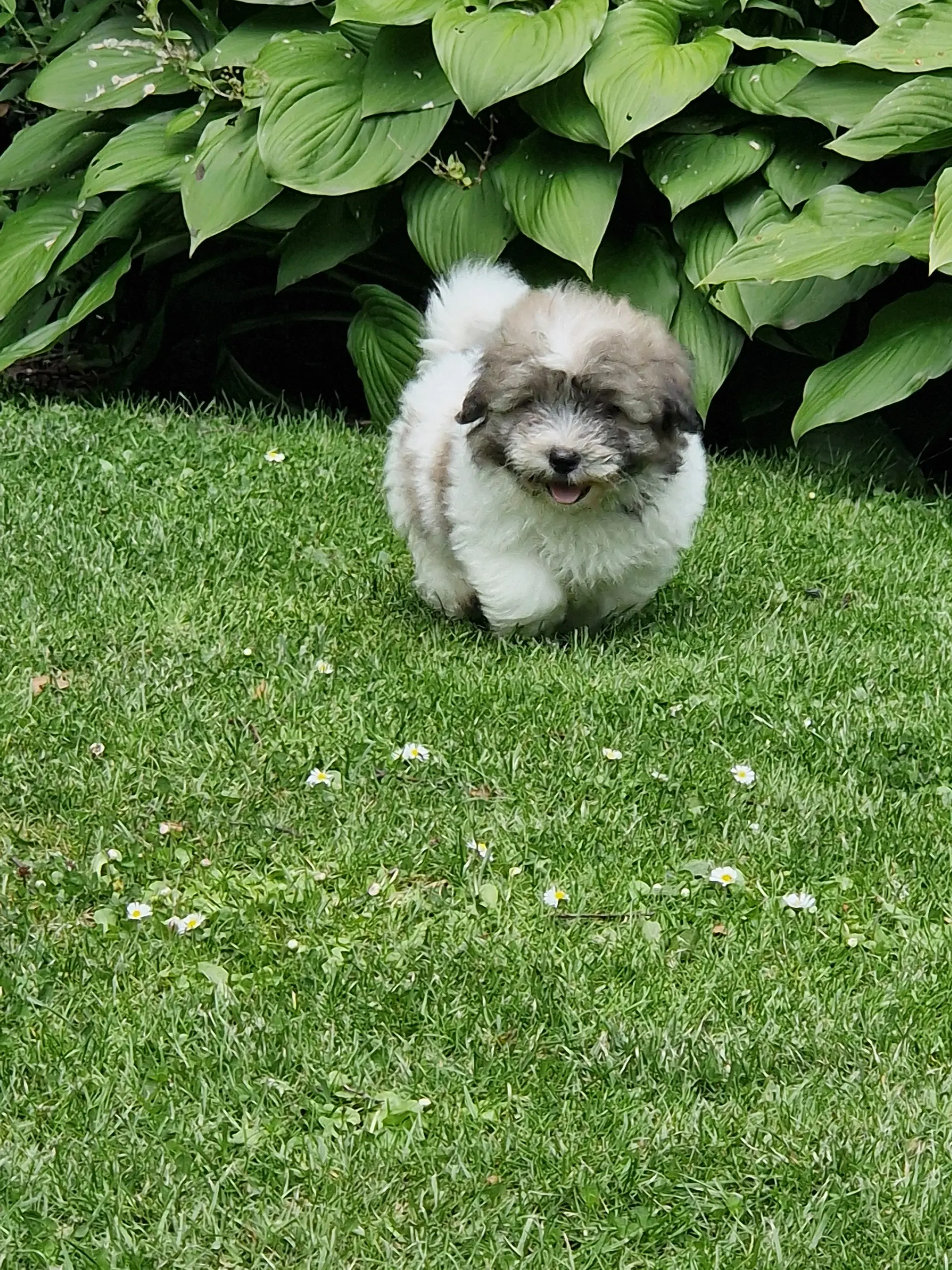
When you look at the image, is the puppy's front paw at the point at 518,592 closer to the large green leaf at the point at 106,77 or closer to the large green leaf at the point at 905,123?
the large green leaf at the point at 905,123

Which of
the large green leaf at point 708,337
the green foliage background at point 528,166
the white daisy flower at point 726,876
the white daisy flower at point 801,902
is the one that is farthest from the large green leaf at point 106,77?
the white daisy flower at point 801,902

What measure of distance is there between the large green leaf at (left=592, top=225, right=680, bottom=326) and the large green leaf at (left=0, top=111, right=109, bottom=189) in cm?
259

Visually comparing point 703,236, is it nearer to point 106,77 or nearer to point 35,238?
point 106,77

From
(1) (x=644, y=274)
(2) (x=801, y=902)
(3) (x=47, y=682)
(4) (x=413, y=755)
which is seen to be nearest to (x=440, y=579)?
(4) (x=413, y=755)

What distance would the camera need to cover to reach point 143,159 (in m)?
7.47

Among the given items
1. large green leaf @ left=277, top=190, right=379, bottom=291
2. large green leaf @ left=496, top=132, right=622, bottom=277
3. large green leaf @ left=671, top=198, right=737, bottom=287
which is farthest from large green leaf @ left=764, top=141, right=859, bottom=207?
large green leaf @ left=277, top=190, right=379, bottom=291

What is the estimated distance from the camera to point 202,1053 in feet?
10.2

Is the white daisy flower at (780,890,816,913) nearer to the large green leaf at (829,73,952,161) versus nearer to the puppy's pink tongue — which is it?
the puppy's pink tongue

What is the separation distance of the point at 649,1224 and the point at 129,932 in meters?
1.32

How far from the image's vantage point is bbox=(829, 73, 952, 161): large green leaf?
662cm

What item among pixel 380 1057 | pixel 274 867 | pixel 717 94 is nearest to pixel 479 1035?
pixel 380 1057

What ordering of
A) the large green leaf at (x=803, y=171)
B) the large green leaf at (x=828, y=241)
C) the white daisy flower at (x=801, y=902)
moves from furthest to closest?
the large green leaf at (x=803, y=171) → the large green leaf at (x=828, y=241) → the white daisy flower at (x=801, y=902)

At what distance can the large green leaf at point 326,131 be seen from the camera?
7.06m

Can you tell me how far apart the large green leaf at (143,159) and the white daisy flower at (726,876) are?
4.79 m
